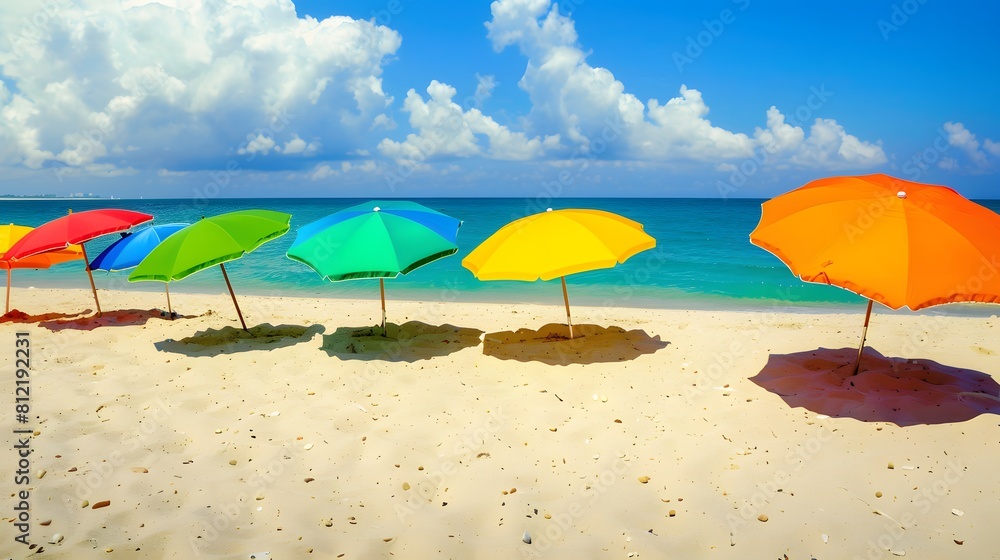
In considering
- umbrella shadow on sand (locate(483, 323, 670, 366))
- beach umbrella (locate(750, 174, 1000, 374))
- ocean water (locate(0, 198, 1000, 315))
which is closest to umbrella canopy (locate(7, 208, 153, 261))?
ocean water (locate(0, 198, 1000, 315))

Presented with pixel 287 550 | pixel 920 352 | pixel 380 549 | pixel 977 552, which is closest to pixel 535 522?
pixel 380 549

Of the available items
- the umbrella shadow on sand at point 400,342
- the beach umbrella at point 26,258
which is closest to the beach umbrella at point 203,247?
the umbrella shadow on sand at point 400,342

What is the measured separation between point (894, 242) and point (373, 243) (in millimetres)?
5606

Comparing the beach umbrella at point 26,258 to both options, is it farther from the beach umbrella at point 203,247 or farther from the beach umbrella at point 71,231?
the beach umbrella at point 203,247

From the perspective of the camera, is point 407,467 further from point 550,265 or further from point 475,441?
point 550,265

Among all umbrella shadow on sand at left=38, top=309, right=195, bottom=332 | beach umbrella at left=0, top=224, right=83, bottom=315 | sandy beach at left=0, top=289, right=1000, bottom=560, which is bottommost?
sandy beach at left=0, top=289, right=1000, bottom=560

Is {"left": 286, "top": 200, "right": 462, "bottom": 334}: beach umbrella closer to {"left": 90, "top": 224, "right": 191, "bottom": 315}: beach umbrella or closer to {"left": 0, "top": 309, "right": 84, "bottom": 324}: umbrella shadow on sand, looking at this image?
{"left": 90, "top": 224, "right": 191, "bottom": 315}: beach umbrella

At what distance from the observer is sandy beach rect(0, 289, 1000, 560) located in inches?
145

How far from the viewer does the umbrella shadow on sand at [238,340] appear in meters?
7.67

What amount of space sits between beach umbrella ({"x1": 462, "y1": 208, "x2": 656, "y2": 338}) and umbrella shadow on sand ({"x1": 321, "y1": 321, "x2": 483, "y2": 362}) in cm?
136

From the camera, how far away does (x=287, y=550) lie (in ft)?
11.7

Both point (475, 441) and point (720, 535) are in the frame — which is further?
point (475, 441)

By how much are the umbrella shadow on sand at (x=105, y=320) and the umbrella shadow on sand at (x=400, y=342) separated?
3727 mm

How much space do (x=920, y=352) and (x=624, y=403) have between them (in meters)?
4.55
